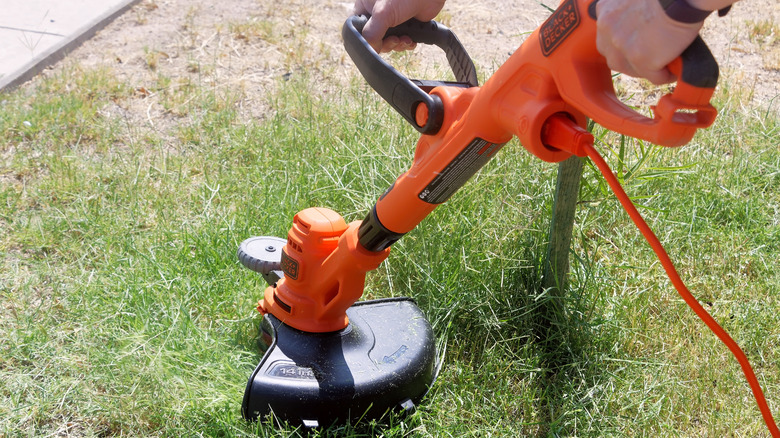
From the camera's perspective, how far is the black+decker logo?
50.0 inches

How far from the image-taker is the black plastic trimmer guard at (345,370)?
6.32 ft

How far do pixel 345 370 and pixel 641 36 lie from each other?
1244 millimetres

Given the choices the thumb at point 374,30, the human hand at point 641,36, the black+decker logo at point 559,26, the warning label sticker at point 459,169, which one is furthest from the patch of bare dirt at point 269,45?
the human hand at point 641,36

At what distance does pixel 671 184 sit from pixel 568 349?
3.69ft

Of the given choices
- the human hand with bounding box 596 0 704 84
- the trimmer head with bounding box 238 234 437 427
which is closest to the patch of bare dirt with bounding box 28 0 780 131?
the trimmer head with bounding box 238 234 437 427

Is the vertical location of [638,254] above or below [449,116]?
below

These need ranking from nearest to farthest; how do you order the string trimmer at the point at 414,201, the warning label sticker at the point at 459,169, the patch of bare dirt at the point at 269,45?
the string trimmer at the point at 414,201, the warning label sticker at the point at 459,169, the patch of bare dirt at the point at 269,45

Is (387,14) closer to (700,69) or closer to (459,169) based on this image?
(459,169)

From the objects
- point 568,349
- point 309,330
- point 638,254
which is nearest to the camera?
point 309,330

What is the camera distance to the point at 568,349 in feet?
7.52

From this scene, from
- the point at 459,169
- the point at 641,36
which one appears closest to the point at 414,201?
→ the point at 459,169

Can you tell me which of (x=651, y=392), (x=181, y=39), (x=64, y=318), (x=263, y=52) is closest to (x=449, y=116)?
(x=651, y=392)

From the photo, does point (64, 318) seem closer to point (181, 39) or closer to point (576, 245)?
point (576, 245)

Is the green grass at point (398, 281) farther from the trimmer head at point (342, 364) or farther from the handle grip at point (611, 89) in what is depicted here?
the handle grip at point (611, 89)
